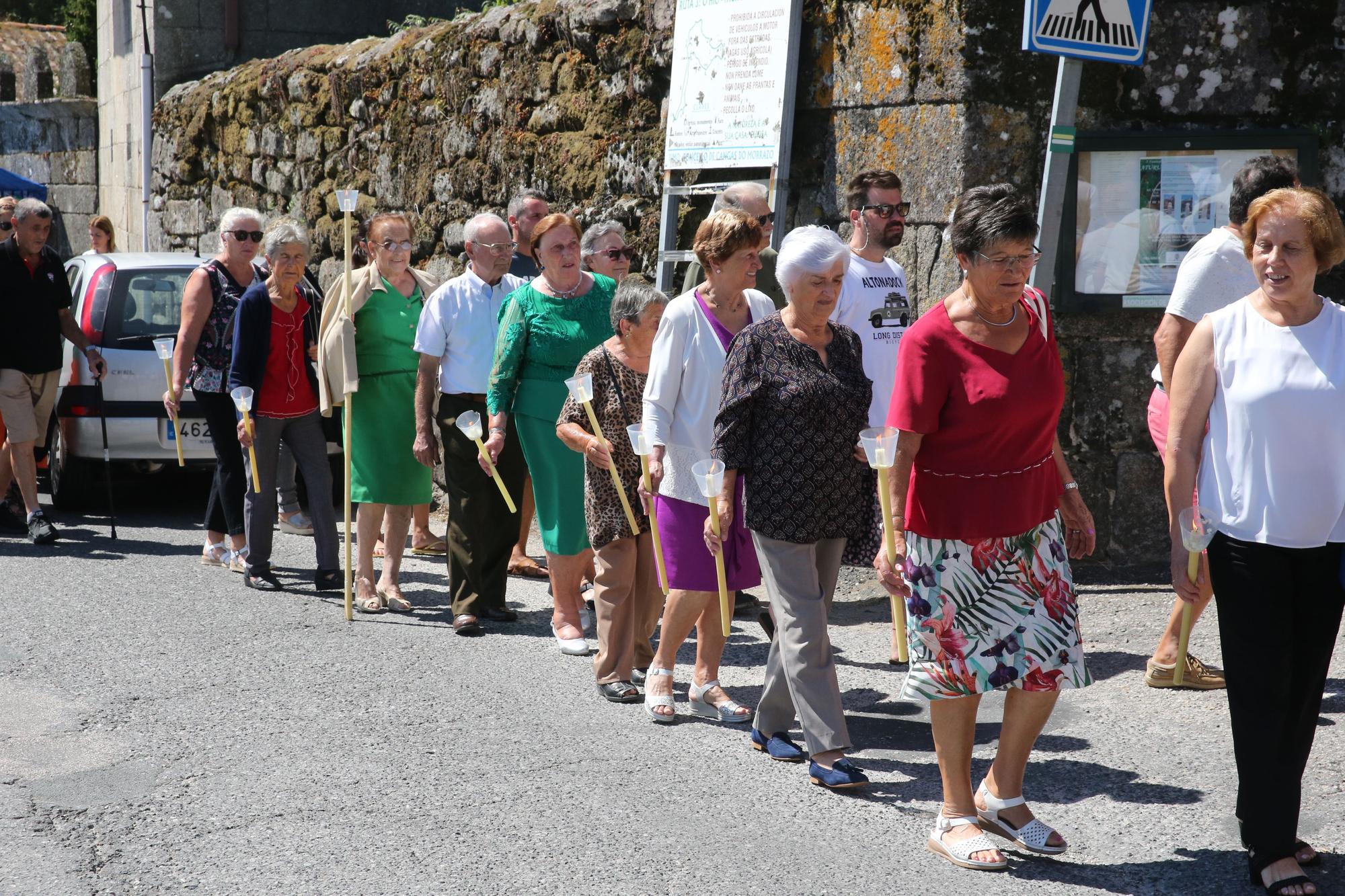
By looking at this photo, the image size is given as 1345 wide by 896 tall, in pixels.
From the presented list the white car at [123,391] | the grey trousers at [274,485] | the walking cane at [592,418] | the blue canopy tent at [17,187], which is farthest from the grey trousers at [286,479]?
the blue canopy tent at [17,187]

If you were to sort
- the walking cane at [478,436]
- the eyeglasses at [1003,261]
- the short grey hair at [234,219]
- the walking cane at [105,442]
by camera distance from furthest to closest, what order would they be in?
the walking cane at [105,442] → the short grey hair at [234,219] → the walking cane at [478,436] → the eyeglasses at [1003,261]

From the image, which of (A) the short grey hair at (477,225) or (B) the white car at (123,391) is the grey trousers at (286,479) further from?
(A) the short grey hair at (477,225)

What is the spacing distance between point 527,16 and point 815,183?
9.73 ft

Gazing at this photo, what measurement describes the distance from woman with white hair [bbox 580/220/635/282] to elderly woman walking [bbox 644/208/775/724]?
165 cm

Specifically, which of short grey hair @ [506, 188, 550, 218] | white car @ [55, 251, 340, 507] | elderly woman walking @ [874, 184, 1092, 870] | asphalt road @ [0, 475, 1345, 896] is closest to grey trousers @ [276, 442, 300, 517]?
white car @ [55, 251, 340, 507]

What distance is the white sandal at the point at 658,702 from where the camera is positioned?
4.98 m

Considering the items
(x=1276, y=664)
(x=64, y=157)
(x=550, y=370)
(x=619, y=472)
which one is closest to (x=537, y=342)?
(x=550, y=370)

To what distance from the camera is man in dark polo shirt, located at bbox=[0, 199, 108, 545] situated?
26.5ft

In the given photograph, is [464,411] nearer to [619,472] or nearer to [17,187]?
[619,472]

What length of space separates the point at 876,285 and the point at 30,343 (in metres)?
5.12

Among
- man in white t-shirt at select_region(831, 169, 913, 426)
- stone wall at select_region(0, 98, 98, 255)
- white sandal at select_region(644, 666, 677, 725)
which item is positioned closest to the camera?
white sandal at select_region(644, 666, 677, 725)

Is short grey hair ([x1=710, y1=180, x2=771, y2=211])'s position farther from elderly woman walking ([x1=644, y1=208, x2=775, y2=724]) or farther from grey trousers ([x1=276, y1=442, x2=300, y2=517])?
grey trousers ([x1=276, y1=442, x2=300, y2=517])

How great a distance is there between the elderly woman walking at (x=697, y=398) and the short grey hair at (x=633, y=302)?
46 cm

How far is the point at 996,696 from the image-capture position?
5270 millimetres
